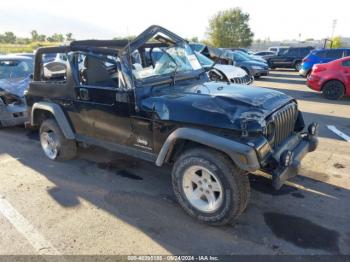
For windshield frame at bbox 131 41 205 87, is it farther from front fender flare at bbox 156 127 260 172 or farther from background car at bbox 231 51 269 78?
background car at bbox 231 51 269 78

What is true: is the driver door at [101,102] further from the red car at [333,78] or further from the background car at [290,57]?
the background car at [290,57]

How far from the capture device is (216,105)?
3273 millimetres

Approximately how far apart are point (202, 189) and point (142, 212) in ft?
2.65

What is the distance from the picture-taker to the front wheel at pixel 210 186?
309cm

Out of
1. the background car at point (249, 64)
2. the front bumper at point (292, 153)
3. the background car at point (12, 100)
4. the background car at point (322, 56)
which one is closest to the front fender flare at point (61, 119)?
the background car at point (12, 100)

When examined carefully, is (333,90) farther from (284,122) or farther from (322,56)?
(284,122)

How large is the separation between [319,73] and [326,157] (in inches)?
249

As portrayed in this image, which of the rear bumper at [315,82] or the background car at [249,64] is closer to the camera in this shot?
the rear bumper at [315,82]

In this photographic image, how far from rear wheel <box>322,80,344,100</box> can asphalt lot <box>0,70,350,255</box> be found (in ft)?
18.6

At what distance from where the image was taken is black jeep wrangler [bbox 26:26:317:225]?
3.12 m

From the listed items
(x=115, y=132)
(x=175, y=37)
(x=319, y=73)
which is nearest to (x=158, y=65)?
(x=175, y=37)

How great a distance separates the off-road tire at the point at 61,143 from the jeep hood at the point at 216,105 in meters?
2.04

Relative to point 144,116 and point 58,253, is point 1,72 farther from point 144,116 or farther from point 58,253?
point 58,253

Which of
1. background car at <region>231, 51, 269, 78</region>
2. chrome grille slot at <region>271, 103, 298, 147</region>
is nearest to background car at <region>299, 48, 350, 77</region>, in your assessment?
background car at <region>231, 51, 269, 78</region>
